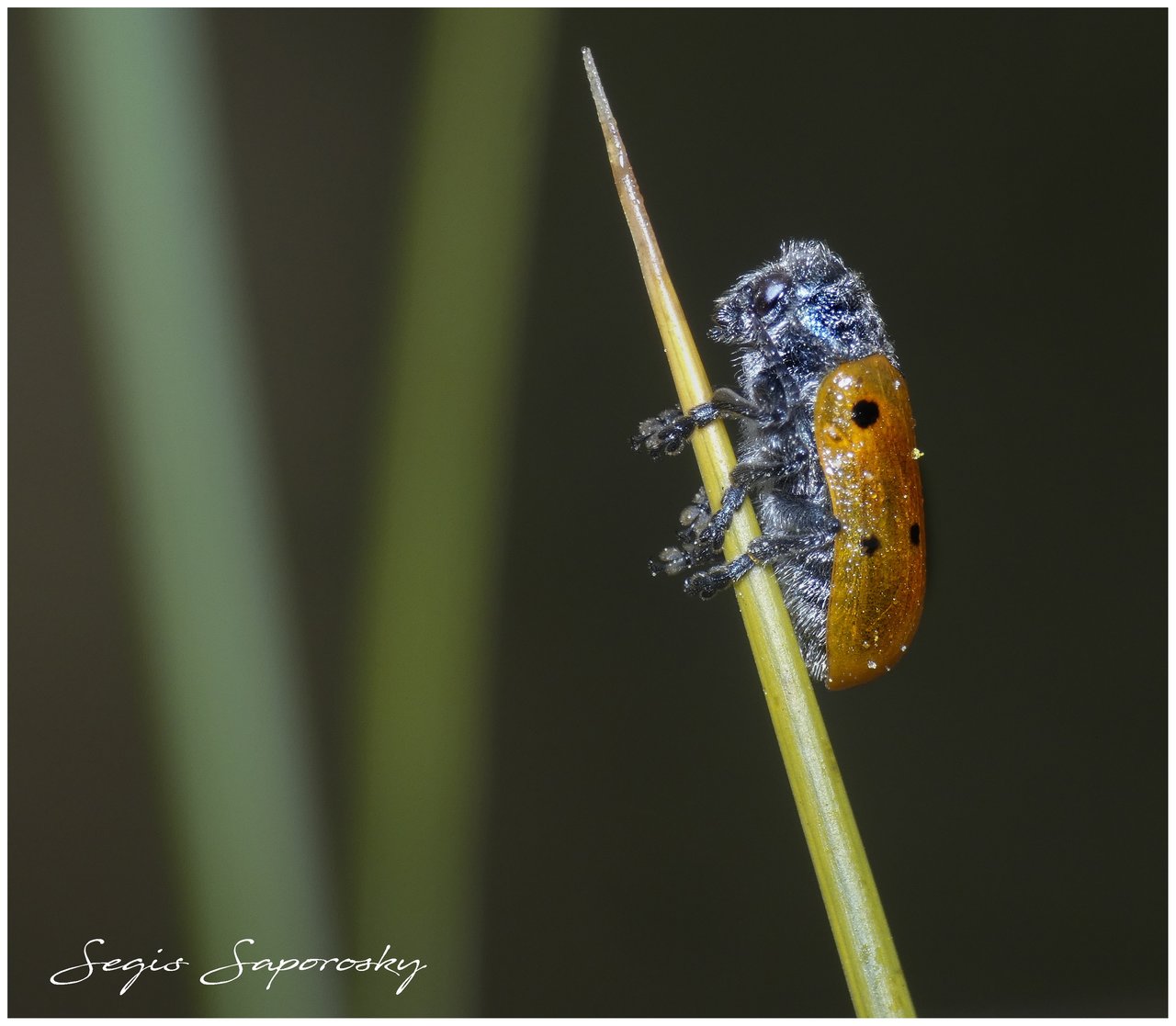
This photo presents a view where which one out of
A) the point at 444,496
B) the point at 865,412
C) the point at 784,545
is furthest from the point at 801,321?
the point at 444,496

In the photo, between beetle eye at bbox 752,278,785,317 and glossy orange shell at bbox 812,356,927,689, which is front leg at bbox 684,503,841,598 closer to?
glossy orange shell at bbox 812,356,927,689

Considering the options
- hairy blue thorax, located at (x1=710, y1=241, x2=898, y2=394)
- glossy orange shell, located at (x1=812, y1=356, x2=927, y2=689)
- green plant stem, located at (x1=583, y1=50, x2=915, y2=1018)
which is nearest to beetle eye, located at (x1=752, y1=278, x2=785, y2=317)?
hairy blue thorax, located at (x1=710, y1=241, x2=898, y2=394)

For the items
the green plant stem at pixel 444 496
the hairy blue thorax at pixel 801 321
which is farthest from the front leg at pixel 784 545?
the green plant stem at pixel 444 496

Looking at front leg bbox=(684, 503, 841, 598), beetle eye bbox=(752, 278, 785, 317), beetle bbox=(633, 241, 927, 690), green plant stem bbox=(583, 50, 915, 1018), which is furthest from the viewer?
beetle eye bbox=(752, 278, 785, 317)

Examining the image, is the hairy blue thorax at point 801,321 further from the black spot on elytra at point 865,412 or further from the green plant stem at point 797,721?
the green plant stem at point 797,721

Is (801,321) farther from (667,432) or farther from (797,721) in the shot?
(797,721)

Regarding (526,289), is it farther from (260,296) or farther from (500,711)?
(500,711)

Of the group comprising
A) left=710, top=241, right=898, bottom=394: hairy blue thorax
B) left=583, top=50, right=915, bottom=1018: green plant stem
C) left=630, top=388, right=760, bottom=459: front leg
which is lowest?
left=583, top=50, right=915, bottom=1018: green plant stem
